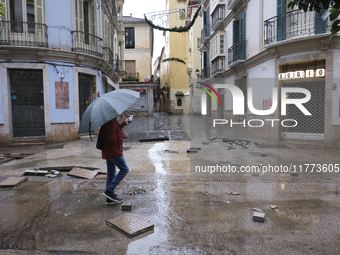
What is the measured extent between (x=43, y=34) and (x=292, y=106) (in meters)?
11.1

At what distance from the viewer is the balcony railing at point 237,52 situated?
49.5 ft

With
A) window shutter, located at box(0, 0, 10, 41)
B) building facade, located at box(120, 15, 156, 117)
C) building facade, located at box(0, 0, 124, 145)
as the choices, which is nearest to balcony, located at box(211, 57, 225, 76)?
building facade, located at box(0, 0, 124, 145)

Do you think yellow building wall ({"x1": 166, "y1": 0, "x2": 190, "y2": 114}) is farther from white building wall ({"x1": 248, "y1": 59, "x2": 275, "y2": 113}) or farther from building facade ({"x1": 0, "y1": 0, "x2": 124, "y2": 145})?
building facade ({"x1": 0, "y1": 0, "x2": 124, "y2": 145})

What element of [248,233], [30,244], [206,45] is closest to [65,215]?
[30,244]

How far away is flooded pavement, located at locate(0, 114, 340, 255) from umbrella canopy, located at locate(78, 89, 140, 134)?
1351mm

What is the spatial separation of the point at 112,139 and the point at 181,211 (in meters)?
1.53

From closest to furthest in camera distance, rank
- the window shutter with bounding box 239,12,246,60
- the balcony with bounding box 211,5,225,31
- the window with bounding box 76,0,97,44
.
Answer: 1. the window with bounding box 76,0,97,44
2. the window shutter with bounding box 239,12,246,60
3. the balcony with bounding box 211,5,225,31

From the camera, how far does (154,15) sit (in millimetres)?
14148

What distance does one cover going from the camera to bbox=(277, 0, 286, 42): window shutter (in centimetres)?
1112

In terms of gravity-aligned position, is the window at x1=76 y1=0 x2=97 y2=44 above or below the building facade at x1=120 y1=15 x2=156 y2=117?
below

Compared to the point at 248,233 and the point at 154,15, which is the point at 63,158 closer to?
the point at 248,233

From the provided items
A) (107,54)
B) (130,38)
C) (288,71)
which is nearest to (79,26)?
(107,54)

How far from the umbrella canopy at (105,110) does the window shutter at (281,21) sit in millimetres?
9139

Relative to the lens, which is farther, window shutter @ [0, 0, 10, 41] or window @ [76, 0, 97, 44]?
window @ [76, 0, 97, 44]
